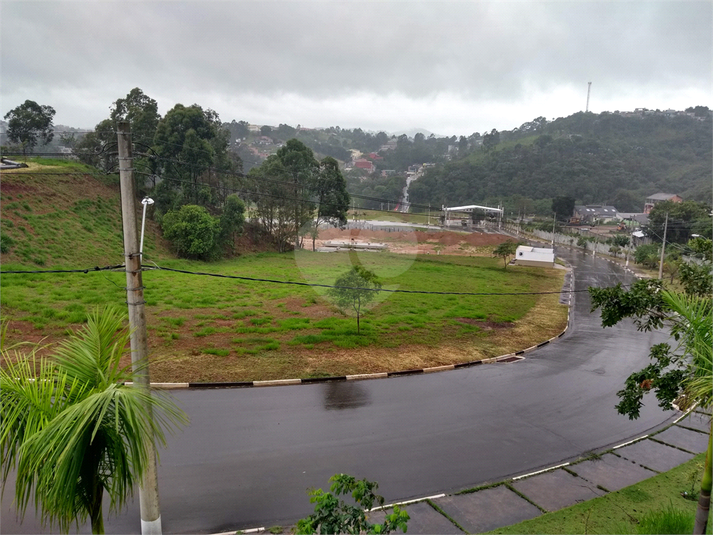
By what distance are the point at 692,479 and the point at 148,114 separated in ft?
123

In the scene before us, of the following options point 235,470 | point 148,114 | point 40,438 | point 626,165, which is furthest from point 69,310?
point 626,165

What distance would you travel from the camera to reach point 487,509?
646 centimetres

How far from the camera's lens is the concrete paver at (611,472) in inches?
289

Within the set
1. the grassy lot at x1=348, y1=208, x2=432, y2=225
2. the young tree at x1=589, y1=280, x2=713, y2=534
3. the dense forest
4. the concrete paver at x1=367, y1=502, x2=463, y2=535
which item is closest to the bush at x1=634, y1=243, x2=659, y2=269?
the grassy lot at x1=348, y1=208, x2=432, y2=225

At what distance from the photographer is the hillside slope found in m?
22.1

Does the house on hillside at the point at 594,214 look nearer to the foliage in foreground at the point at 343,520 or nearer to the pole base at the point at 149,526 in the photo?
the foliage in foreground at the point at 343,520

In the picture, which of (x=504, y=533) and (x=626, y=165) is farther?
(x=626, y=165)

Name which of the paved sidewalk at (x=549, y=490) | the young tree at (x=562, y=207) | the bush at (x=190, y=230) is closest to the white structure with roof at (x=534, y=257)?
the bush at (x=190, y=230)

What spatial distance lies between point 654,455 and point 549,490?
274 cm

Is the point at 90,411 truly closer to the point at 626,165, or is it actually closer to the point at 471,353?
the point at 471,353

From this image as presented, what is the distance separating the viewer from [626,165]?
78.9 meters

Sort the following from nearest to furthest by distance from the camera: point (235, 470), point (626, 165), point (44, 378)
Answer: point (44, 378) < point (235, 470) < point (626, 165)

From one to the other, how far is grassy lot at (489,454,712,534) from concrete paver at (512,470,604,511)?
176mm

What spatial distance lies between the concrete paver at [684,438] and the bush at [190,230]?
79.1 feet
